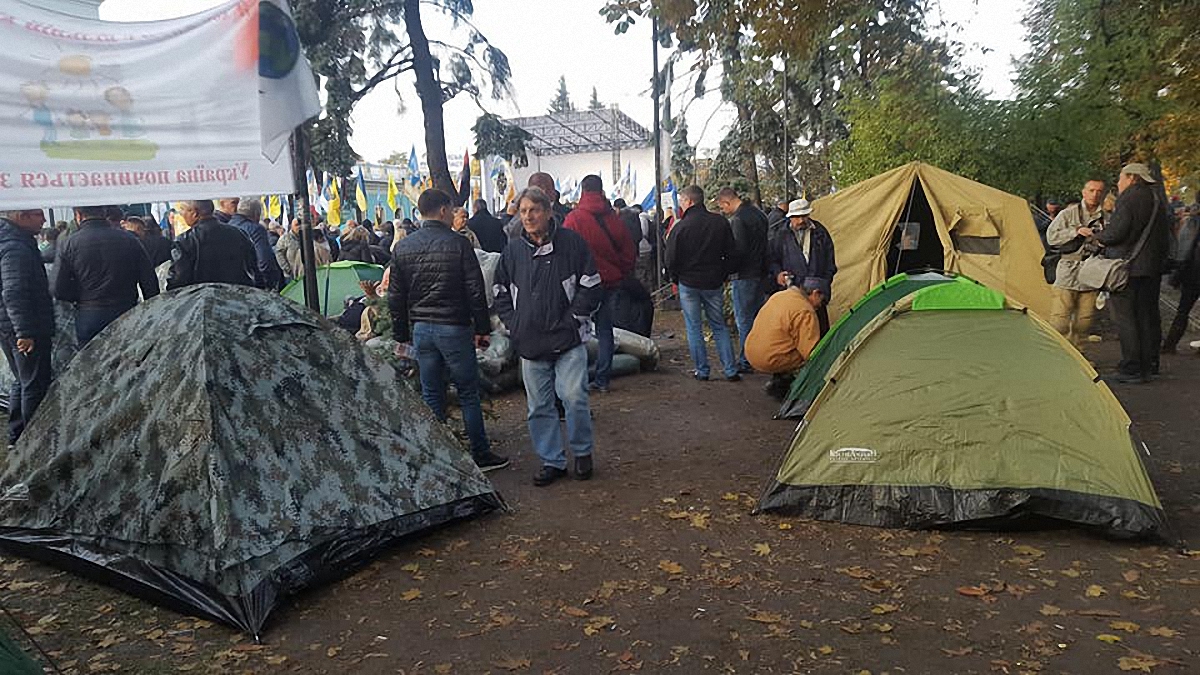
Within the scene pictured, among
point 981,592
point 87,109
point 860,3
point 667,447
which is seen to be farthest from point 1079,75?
point 87,109

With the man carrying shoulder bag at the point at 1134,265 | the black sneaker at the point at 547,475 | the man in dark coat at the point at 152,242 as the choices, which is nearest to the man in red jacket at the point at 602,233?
the black sneaker at the point at 547,475

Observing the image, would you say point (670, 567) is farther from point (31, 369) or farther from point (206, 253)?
point (31, 369)

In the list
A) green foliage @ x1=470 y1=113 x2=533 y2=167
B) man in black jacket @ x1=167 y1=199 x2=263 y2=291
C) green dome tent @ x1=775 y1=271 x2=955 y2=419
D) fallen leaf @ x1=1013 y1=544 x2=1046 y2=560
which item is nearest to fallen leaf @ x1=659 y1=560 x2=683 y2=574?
fallen leaf @ x1=1013 y1=544 x2=1046 y2=560

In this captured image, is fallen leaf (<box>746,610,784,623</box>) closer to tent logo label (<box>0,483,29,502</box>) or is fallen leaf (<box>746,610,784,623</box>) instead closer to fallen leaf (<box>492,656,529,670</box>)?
fallen leaf (<box>492,656,529,670</box>)

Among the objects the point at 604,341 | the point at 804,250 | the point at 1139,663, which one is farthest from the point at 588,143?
the point at 1139,663

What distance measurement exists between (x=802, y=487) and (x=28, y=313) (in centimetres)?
533

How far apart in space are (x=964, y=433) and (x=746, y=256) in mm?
4199

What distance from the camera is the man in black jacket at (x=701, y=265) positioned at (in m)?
8.08

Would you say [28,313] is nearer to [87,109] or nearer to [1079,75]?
[87,109]

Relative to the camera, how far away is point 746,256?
8.48 meters

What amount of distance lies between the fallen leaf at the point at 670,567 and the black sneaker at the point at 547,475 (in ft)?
4.57

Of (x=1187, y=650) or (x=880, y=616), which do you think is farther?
(x=880, y=616)

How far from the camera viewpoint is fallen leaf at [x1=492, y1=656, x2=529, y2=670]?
11.2 feet

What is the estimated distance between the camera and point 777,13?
7.02 m
